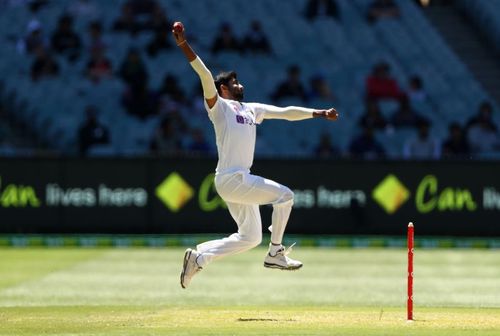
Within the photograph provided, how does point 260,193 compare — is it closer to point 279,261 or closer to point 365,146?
point 279,261

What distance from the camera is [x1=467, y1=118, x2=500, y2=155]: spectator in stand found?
2173 centimetres

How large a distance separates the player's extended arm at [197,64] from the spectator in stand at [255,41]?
1279 cm

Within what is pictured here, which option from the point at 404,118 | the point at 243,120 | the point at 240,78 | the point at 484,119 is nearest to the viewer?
the point at 243,120

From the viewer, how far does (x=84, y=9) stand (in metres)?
24.5

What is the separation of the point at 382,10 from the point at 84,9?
5636mm

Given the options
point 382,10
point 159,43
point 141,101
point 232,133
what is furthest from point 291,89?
point 232,133

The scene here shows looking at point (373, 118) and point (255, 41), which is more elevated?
point (255, 41)

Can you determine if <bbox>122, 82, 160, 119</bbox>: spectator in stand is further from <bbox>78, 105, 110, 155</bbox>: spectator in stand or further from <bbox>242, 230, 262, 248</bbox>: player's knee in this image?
<bbox>242, 230, 262, 248</bbox>: player's knee

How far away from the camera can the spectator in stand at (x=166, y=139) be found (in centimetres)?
2114

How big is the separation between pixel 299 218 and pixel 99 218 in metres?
3.08

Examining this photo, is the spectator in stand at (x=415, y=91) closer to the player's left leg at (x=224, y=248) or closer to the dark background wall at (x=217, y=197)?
the dark background wall at (x=217, y=197)

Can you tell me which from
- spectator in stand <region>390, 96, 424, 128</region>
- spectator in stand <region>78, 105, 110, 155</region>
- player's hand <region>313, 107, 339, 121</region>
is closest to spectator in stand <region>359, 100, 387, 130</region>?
spectator in stand <region>390, 96, 424, 128</region>

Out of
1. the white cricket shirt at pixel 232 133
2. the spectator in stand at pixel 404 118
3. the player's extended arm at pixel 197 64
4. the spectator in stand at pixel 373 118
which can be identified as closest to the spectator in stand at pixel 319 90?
the spectator in stand at pixel 373 118

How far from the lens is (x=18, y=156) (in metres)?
20.4
